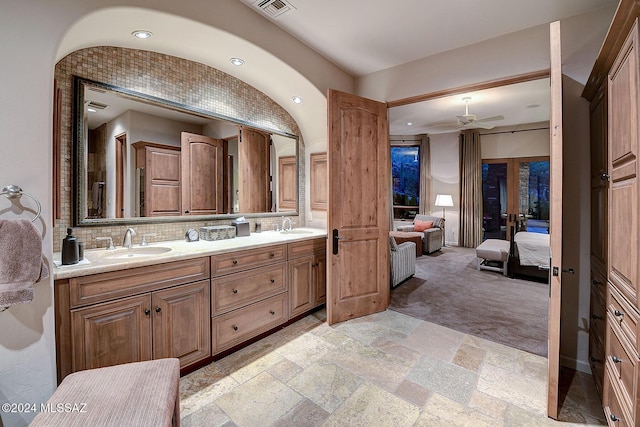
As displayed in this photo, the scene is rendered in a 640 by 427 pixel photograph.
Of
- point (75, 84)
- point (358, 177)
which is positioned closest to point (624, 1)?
point (358, 177)

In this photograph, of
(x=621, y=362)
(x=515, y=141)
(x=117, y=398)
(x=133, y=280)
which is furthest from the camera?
(x=515, y=141)

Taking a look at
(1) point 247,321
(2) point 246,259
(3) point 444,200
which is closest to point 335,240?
(2) point 246,259

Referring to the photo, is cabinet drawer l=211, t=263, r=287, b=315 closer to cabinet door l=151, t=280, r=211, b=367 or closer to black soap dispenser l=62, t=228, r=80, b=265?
cabinet door l=151, t=280, r=211, b=367

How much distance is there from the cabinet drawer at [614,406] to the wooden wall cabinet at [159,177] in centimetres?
308

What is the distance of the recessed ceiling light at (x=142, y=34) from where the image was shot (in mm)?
1981

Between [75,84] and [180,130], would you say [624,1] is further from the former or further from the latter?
[75,84]

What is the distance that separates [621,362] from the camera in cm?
131

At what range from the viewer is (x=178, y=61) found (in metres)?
2.44

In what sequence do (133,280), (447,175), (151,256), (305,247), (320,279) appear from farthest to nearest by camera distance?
(447,175) → (320,279) → (305,247) → (151,256) → (133,280)

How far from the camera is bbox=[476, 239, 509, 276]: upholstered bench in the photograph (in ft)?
15.4

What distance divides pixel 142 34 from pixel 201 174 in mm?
1151

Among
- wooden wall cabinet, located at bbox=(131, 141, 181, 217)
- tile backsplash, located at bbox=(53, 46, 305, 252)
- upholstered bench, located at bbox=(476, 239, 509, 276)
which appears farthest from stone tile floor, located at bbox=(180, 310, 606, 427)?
upholstered bench, located at bbox=(476, 239, 509, 276)

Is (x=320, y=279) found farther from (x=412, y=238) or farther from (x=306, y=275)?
(x=412, y=238)

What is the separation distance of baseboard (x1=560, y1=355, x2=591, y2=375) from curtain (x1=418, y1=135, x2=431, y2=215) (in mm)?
5943
